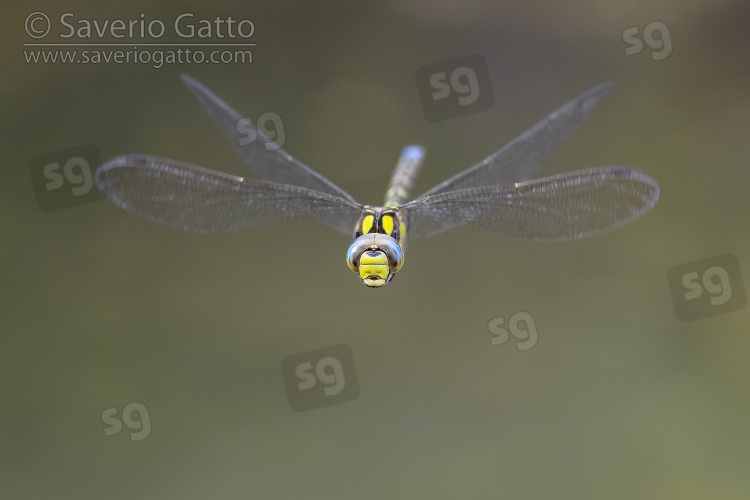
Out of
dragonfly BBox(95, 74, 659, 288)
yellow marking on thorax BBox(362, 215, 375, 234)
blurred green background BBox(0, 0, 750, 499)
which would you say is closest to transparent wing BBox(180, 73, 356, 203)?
dragonfly BBox(95, 74, 659, 288)

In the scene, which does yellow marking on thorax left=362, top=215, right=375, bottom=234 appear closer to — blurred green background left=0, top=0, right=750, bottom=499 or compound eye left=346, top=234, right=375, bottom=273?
compound eye left=346, top=234, right=375, bottom=273

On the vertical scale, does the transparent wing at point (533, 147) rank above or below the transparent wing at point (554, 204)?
above

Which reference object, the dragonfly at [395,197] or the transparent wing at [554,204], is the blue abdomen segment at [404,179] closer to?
the dragonfly at [395,197]

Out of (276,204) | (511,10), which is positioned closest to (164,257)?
(511,10)

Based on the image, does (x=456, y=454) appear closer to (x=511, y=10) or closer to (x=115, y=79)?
(x=511, y=10)

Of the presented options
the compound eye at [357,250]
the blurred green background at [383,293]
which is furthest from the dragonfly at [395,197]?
the blurred green background at [383,293]

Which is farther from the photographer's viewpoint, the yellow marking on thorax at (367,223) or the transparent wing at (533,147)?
the transparent wing at (533,147)

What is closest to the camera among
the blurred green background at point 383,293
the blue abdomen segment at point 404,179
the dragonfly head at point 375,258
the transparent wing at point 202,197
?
the dragonfly head at point 375,258
